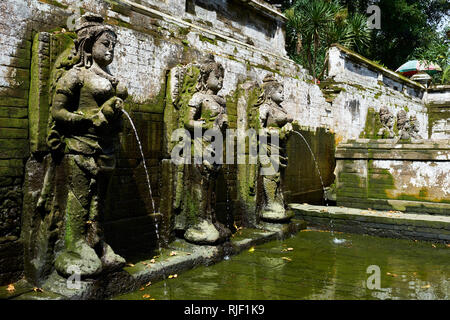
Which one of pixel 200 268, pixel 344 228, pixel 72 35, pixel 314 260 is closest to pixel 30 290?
pixel 200 268

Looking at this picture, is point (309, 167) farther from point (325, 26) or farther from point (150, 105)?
point (325, 26)

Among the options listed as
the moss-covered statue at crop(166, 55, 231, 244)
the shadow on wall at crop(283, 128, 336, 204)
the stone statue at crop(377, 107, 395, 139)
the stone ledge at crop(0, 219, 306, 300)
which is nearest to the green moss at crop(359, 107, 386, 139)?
the stone statue at crop(377, 107, 395, 139)

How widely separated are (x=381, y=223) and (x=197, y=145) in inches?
154

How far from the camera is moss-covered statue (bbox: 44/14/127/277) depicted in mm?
3951

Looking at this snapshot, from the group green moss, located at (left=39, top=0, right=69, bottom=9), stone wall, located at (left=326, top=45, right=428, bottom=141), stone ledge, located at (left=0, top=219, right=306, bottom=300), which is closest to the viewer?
stone ledge, located at (left=0, top=219, right=306, bottom=300)

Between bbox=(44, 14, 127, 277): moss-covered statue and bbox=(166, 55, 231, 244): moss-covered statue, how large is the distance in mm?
1544

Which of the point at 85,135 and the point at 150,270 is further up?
the point at 85,135

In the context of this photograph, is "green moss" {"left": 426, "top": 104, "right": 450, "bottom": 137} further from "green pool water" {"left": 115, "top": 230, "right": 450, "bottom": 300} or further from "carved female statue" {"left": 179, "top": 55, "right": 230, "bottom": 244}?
"carved female statue" {"left": 179, "top": 55, "right": 230, "bottom": 244}

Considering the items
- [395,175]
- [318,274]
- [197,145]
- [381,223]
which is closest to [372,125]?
[395,175]

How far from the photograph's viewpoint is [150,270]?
448 cm

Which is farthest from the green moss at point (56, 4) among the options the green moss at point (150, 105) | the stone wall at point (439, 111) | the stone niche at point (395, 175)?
the stone wall at point (439, 111)

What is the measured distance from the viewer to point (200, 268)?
512 cm
